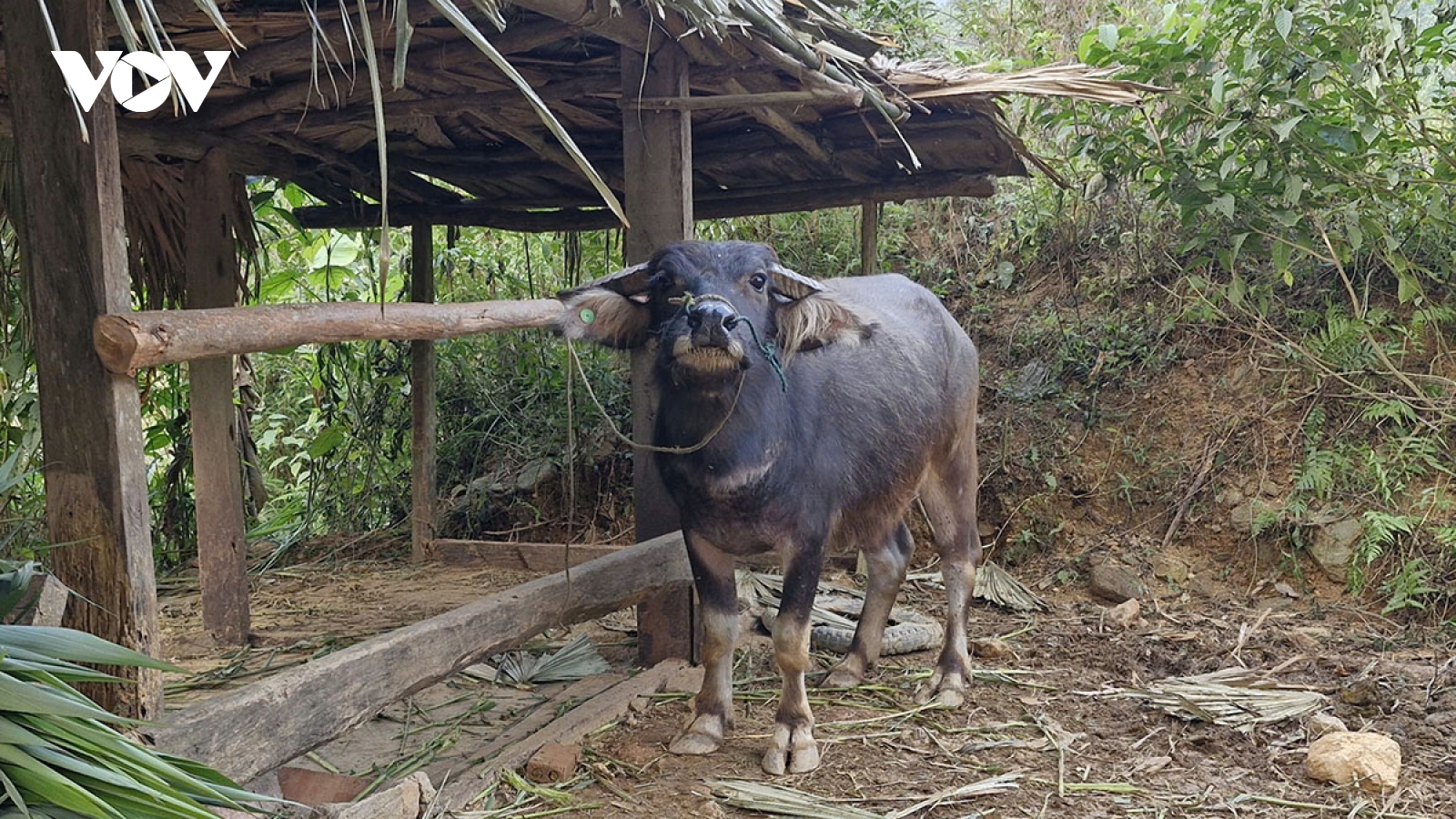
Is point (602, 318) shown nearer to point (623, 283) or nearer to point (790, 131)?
point (623, 283)

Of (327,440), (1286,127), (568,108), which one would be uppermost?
(568,108)

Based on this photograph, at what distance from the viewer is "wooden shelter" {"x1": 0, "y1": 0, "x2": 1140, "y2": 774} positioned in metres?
2.33

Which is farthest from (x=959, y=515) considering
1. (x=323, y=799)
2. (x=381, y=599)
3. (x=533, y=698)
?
(x=381, y=599)

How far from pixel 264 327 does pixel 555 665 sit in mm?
2448

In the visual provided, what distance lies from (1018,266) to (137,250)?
218 inches

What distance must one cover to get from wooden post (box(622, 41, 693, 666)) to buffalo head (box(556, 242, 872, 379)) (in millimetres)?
395

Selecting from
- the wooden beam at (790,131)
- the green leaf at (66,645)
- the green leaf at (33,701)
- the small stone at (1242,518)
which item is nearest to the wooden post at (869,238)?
the wooden beam at (790,131)

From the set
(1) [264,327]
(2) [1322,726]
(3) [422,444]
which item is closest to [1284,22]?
(2) [1322,726]

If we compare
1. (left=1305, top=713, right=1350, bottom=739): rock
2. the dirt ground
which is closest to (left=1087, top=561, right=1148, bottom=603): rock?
the dirt ground

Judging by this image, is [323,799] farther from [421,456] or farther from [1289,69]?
[1289,69]

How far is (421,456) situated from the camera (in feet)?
23.6

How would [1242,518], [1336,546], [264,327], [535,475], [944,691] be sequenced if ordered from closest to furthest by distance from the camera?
[264,327] < [944,691] < [1336,546] < [1242,518] < [535,475]

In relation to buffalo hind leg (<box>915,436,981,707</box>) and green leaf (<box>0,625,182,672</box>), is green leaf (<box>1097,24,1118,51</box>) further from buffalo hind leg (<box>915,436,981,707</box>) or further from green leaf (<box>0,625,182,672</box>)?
green leaf (<box>0,625,182,672</box>)

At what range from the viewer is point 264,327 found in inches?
109
